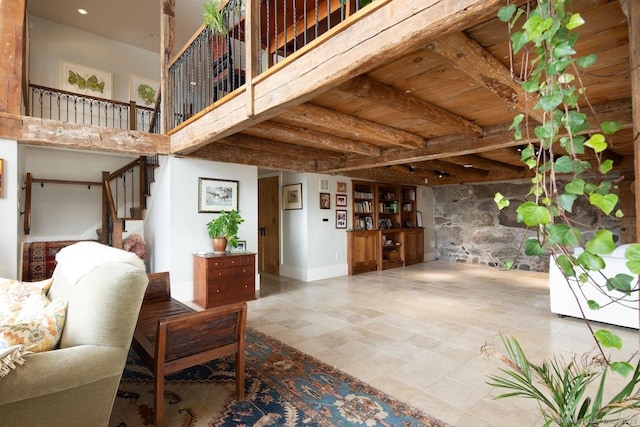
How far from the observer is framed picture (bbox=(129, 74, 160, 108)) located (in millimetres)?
6977

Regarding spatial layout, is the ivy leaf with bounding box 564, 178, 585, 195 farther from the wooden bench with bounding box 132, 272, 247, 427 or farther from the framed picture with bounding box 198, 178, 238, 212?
the framed picture with bounding box 198, 178, 238, 212

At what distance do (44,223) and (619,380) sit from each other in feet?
25.1

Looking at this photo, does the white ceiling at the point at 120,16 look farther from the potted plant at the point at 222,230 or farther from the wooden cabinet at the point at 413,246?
the wooden cabinet at the point at 413,246

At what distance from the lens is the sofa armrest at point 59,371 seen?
1.30 metres

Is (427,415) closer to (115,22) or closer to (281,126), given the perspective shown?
(281,126)

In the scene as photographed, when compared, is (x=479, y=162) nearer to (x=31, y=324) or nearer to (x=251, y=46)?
(x=251, y=46)

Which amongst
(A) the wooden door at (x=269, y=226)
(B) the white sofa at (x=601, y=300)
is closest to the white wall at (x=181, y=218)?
(A) the wooden door at (x=269, y=226)

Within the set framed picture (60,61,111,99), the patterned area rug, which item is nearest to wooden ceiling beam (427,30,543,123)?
the patterned area rug

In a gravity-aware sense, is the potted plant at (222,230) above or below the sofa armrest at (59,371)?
above

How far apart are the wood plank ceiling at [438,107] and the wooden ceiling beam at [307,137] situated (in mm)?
13

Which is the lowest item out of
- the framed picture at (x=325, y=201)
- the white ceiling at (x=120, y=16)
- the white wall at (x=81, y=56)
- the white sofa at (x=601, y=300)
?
the white sofa at (x=601, y=300)

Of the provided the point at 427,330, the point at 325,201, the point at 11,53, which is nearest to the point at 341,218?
the point at 325,201

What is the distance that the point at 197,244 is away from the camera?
4.50 m

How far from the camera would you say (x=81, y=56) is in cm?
636
